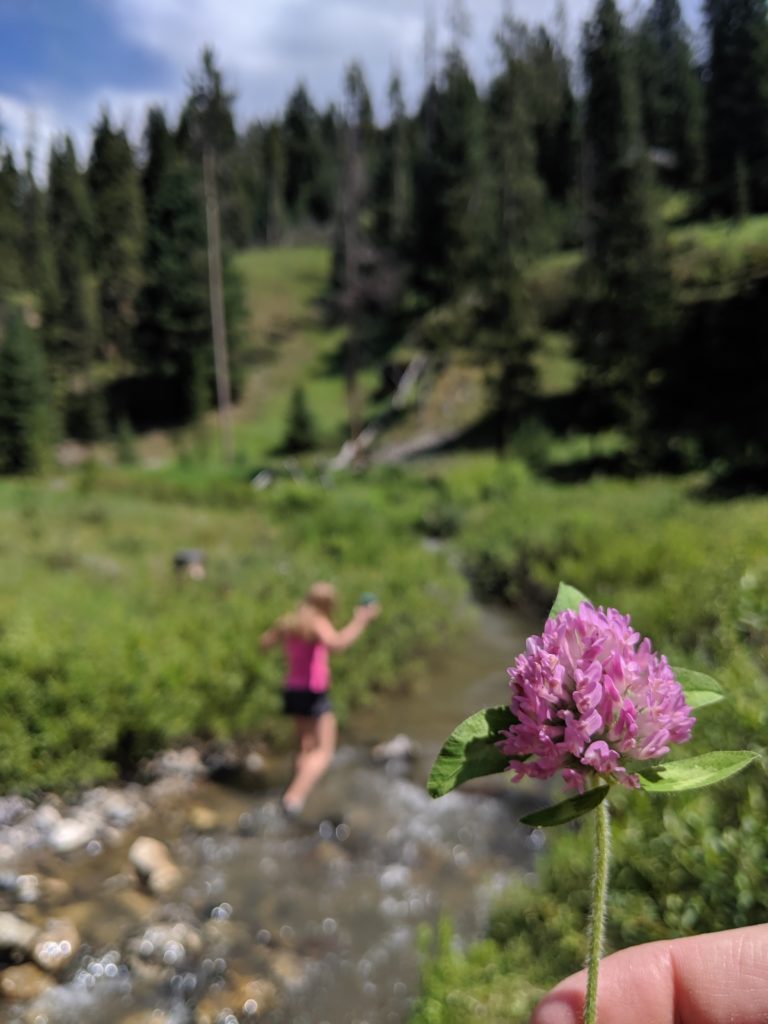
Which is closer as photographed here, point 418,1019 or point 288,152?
point 418,1019

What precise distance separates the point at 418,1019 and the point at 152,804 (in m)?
4.12

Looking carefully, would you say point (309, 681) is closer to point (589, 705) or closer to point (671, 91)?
point (589, 705)

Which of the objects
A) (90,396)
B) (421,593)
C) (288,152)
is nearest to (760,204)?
(421,593)

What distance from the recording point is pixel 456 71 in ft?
151

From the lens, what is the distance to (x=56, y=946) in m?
4.89

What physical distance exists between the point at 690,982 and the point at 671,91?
15628 mm

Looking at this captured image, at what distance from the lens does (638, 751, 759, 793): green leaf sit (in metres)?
1.04

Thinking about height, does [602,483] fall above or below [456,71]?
below

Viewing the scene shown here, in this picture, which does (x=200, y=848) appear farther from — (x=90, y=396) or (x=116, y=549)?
(x=90, y=396)

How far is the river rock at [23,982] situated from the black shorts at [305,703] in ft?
9.33

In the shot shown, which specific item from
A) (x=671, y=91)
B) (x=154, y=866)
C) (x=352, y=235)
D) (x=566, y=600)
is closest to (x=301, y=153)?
(x=352, y=235)

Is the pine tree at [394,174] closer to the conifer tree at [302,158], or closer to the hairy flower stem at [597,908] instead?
the conifer tree at [302,158]

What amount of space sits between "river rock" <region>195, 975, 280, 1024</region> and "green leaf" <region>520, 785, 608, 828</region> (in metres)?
4.40

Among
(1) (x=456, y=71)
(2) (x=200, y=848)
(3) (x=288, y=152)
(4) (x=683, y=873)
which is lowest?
(2) (x=200, y=848)
